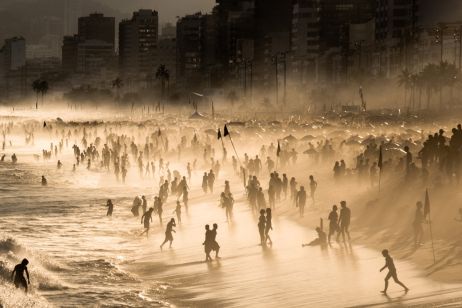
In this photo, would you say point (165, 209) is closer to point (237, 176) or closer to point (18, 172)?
point (237, 176)

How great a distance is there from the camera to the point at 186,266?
22547 millimetres

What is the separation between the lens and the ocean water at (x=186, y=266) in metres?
18.2

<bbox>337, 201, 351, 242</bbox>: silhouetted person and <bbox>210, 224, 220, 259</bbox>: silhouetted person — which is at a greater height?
<bbox>337, 201, 351, 242</bbox>: silhouetted person

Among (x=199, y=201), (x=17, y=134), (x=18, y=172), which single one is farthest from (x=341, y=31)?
(x=199, y=201)

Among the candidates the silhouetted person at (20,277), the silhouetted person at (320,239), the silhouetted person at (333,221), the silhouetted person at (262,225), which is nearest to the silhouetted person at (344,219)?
the silhouetted person at (333,221)

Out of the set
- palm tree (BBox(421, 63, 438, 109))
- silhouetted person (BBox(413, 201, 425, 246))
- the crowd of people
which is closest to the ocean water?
the crowd of people

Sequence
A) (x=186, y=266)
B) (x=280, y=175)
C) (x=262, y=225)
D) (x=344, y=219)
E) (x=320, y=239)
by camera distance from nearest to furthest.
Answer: (x=186, y=266)
(x=344, y=219)
(x=320, y=239)
(x=262, y=225)
(x=280, y=175)

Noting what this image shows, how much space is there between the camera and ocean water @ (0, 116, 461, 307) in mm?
18172

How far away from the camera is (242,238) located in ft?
84.7

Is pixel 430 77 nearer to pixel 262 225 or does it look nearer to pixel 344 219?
pixel 262 225

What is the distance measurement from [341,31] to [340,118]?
11265cm

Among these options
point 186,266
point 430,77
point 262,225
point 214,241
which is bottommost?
point 186,266

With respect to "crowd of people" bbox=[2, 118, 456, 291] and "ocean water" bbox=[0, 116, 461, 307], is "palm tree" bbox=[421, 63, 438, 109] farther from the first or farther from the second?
"ocean water" bbox=[0, 116, 461, 307]

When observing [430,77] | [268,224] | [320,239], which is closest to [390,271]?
[320,239]
